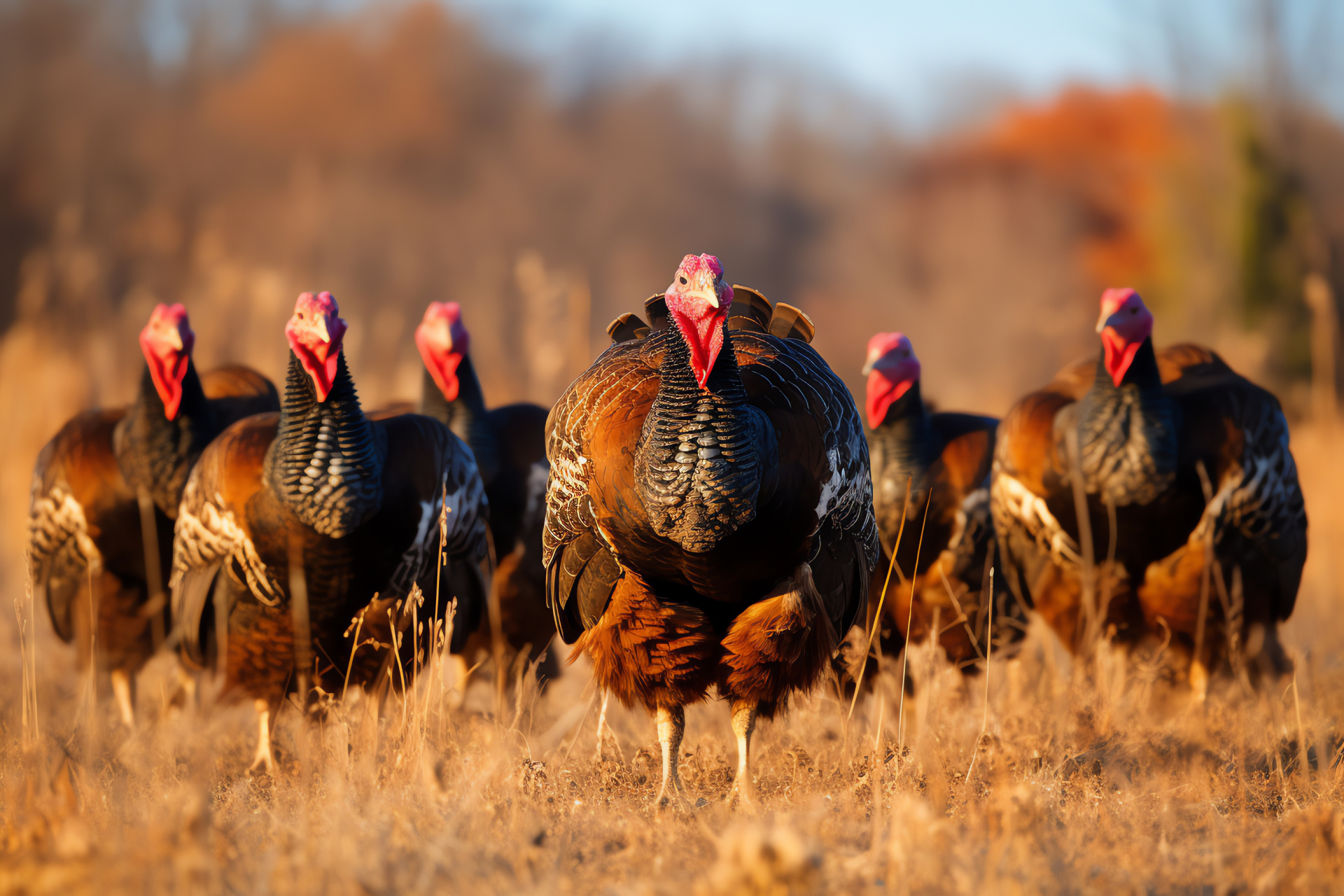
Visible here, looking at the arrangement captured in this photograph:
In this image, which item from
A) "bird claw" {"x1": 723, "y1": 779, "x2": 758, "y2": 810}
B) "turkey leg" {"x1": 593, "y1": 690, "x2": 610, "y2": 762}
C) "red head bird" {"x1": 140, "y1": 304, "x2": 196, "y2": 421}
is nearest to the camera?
"bird claw" {"x1": 723, "y1": 779, "x2": 758, "y2": 810}

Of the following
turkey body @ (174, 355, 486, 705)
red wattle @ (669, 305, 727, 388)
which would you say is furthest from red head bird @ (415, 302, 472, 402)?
red wattle @ (669, 305, 727, 388)

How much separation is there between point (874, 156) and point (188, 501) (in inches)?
1030

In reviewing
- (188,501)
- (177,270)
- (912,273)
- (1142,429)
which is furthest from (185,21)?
(1142,429)

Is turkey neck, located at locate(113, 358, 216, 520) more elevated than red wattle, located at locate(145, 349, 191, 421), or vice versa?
red wattle, located at locate(145, 349, 191, 421)

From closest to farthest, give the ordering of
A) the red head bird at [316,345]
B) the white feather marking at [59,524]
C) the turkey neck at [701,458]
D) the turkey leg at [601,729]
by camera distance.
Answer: the turkey neck at [701,458]
the turkey leg at [601,729]
the red head bird at [316,345]
the white feather marking at [59,524]

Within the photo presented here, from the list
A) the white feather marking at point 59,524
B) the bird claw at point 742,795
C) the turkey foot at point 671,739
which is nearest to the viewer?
the bird claw at point 742,795

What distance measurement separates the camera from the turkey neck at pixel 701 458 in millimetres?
2965

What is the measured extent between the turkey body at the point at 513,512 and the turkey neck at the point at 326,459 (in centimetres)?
90

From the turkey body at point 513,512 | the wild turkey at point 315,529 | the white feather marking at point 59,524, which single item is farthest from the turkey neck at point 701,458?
the white feather marking at point 59,524

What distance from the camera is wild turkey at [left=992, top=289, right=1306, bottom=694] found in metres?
4.32

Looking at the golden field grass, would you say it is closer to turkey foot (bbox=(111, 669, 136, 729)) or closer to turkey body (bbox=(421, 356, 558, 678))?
turkey foot (bbox=(111, 669, 136, 729))

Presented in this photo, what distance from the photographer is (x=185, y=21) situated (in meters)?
23.0

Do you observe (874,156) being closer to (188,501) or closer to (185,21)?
(185,21)

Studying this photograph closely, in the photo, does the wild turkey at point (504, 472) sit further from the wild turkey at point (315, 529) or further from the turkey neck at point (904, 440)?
the turkey neck at point (904, 440)
